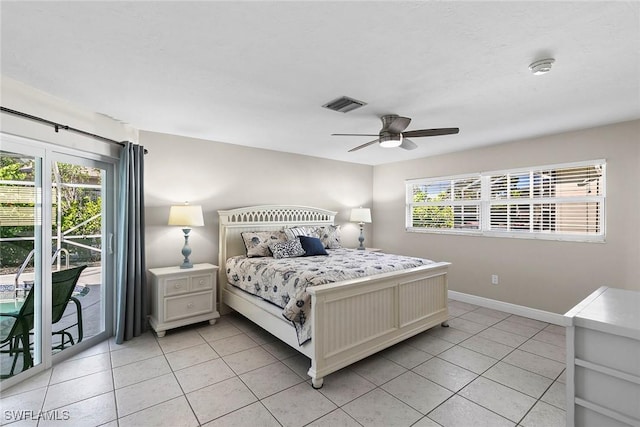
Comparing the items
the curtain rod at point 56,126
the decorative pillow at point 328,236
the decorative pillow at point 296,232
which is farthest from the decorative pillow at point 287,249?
the curtain rod at point 56,126

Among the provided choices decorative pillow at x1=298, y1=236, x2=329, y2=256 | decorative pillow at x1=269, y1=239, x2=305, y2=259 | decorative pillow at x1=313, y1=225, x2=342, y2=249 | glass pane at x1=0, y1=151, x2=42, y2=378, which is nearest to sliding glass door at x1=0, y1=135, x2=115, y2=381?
glass pane at x1=0, y1=151, x2=42, y2=378

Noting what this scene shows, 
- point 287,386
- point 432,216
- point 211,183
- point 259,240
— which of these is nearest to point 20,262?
point 211,183

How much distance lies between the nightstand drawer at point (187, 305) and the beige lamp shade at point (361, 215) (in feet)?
9.38

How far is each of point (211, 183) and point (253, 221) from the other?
2.64ft

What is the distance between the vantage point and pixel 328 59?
2.02m

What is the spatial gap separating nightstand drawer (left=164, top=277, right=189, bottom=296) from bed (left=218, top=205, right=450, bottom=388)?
1.90ft

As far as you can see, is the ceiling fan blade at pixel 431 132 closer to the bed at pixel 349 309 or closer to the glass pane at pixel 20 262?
the bed at pixel 349 309

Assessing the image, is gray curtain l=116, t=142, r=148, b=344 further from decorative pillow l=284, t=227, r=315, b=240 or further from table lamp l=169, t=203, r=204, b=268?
decorative pillow l=284, t=227, r=315, b=240

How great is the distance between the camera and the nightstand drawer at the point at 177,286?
11.3 feet

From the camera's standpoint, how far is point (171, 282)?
3.46 metres

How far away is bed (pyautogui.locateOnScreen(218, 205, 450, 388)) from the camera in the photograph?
2500 millimetres

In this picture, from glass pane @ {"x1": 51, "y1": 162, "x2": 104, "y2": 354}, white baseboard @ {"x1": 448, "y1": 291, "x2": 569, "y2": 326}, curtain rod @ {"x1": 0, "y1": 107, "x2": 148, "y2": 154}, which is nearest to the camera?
curtain rod @ {"x1": 0, "y1": 107, "x2": 148, "y2": 154}

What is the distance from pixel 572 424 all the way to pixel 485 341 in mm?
1975

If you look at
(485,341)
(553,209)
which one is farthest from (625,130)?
(485,341)
